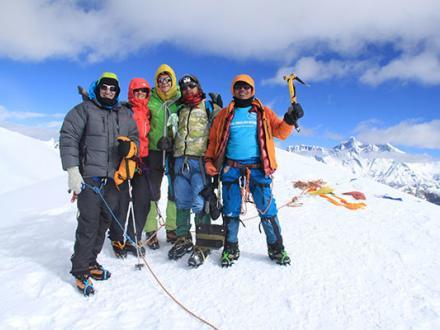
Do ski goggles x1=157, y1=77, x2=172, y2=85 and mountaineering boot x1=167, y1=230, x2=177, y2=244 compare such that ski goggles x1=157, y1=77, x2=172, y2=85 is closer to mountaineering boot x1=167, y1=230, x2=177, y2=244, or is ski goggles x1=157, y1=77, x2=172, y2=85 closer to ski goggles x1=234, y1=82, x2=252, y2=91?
ski goggles x1=234, y1=82, x2=252, y2=91

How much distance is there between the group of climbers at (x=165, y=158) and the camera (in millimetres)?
4238

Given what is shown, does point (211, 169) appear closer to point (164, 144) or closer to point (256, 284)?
point (164, 144)

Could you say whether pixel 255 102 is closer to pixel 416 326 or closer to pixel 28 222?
pixel 416 326

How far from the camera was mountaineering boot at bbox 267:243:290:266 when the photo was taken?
4652 millimetres

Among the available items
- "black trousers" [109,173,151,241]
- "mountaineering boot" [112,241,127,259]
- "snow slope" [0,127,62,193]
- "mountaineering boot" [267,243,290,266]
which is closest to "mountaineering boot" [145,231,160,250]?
"black trousers" [109,173,151,241]

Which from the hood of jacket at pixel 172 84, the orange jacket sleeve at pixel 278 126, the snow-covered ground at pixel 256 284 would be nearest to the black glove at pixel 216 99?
the hood of jacket at pixel 172 84

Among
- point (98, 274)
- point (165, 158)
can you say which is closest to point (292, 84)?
point (165, 158)

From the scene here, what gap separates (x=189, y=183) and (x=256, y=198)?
1.10 m

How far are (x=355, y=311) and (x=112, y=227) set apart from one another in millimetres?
3714

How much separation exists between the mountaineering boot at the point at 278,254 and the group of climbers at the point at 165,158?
15mm

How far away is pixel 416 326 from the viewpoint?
3.33 metres

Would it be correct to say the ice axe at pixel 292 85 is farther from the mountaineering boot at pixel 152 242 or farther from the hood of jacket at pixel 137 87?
the mountaineering boot at pixel 152 242

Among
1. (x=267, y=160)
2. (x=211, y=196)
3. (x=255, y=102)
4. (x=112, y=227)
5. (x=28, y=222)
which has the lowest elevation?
(x=28, y=222)

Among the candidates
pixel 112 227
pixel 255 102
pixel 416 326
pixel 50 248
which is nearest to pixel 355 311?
pixel 416 326
